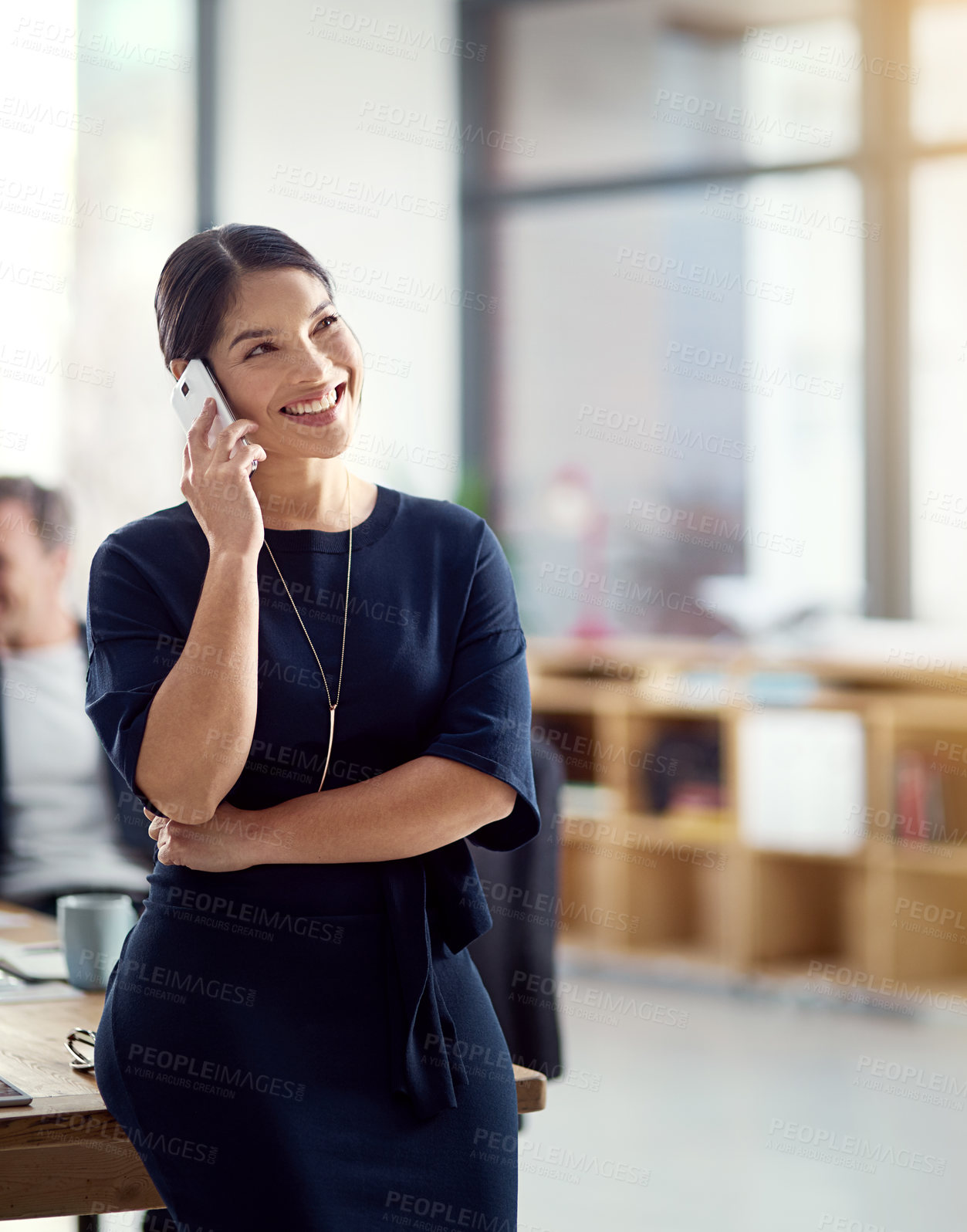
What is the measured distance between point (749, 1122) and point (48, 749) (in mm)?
2141

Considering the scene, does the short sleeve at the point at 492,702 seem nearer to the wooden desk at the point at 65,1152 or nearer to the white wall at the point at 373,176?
the wooden desk at the point at 65,1152

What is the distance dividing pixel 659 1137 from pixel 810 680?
1910 millimetres

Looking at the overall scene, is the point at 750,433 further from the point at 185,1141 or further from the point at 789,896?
the point at 185,1141

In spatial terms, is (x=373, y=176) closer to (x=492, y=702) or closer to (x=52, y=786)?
(x=52, y=786)

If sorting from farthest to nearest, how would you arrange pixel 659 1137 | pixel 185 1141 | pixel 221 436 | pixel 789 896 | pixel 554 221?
pixel 554 221 < pixel 789 896 < pixel 659 1137 < pixel 221 436 < pixel 185 1141

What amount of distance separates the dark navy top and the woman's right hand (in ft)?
0.21

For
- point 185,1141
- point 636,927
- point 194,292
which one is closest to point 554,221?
point 636,927

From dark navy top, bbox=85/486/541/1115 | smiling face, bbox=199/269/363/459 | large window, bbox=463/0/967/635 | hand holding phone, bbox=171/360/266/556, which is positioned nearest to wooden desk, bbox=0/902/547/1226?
dark navy top, bbox=85/486/541/1115

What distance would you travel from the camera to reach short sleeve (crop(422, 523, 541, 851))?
5.04ft

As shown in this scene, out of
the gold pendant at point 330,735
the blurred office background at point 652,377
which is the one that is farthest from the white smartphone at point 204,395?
the blurred office background at point 652,377

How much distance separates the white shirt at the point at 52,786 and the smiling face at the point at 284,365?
1479 millimetres

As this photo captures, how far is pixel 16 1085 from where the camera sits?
1.57 metres

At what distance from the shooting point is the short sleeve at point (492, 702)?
5.04 ft

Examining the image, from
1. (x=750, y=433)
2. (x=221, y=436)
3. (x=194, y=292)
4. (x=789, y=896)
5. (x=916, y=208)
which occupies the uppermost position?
(x=916, y=208)
